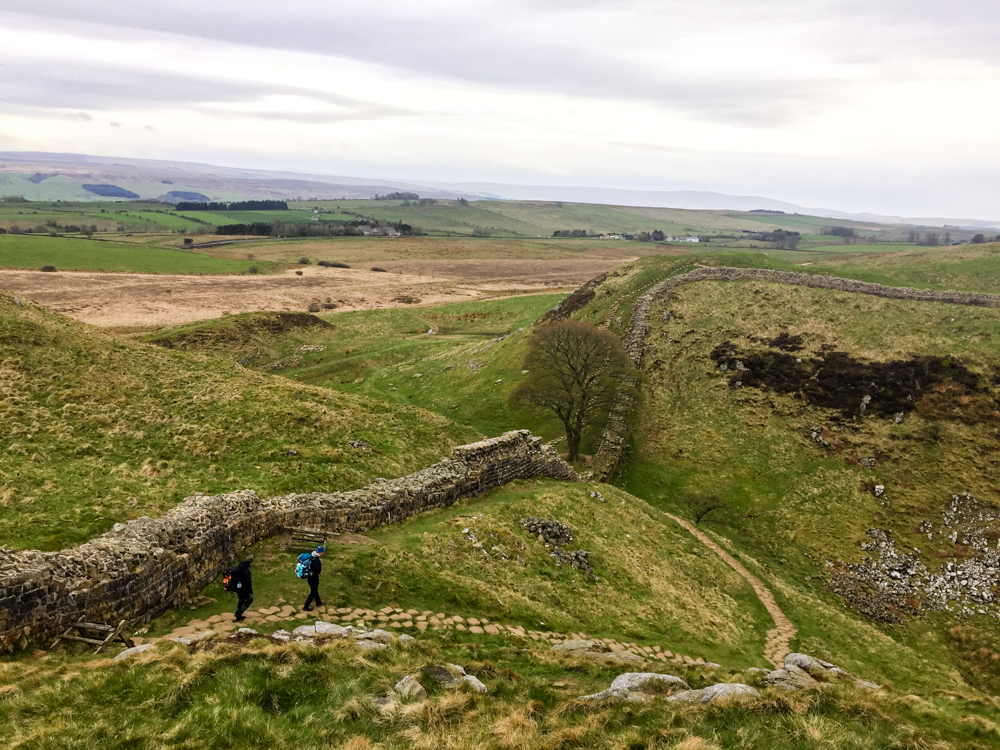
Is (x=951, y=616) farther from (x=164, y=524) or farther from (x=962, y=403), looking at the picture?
(x=164, y=524)

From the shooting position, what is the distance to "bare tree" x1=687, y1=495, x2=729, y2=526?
124ft

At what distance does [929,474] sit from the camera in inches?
1468

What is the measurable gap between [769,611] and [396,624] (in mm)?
20228

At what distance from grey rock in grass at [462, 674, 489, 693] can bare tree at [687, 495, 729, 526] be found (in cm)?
2814

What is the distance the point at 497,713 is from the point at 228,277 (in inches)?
5271

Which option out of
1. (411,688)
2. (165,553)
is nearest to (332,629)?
(411,688)

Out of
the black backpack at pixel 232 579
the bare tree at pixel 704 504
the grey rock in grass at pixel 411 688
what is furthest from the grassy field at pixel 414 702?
the bare tree at pixel 704 504

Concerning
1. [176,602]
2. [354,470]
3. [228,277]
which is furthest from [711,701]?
[228,277]

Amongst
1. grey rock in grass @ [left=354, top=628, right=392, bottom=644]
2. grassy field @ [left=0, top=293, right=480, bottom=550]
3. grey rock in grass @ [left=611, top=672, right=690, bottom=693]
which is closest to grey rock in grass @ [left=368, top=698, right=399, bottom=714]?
grey rock in grass @ [left=354, top=628, right=392, bottom=644]

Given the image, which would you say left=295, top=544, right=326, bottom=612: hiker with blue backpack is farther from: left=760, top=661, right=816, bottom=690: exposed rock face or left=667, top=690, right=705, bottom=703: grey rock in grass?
left=760, top=661, right=816, bottom=690: exposed rock face

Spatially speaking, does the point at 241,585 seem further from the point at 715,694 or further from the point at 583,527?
the point at 583,527

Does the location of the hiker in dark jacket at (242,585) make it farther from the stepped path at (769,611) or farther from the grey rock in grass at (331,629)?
the stepped path at (769,611)

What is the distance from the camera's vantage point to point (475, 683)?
1262cm

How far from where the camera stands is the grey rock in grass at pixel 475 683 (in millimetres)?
12422
